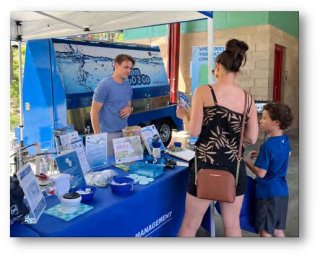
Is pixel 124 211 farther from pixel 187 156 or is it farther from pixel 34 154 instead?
pixel 187 156

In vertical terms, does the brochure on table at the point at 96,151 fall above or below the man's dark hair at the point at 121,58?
below

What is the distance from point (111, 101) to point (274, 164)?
1045mm

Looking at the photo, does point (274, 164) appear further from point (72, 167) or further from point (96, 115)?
point (96, 115)

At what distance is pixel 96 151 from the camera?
1.81 meters

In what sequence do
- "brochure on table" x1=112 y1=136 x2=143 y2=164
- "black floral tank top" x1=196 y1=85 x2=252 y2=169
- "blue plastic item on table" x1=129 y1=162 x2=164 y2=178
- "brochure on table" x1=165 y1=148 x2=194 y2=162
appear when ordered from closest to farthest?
"black floral tank top" x1=196 y1=85 x2=252 y2=169 < "blue plastic item on table" x1=129 y1=162 x2=164 y2=178 < "brochure on table" x1=112 y1=136 x2=143 y2=164 < "brochure on table" x1=165 y1=148 x2=194 y2=162

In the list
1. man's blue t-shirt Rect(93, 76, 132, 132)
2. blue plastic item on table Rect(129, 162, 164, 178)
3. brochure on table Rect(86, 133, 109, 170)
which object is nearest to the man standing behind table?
man's blue t-shirt Rect(93, 76, 132, 132)

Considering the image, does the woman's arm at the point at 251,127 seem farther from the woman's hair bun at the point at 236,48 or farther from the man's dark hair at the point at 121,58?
the man's dark hair at the point at 121,58

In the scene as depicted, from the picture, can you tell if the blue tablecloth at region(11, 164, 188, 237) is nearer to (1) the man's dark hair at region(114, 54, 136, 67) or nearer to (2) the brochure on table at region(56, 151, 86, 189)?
(2) the brochure on table at region(56, 151, 86, 189)

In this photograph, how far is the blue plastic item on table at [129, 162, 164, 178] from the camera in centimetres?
175

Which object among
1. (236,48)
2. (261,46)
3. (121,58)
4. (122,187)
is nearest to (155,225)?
(122,187)

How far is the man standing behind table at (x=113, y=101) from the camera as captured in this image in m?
2.17

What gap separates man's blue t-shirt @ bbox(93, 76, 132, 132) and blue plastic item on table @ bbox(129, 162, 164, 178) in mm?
476

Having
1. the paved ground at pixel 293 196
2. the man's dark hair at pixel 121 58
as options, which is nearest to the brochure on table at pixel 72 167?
the paved ground at pixel 293 196

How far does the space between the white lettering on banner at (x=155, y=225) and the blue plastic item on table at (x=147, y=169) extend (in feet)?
0.72
